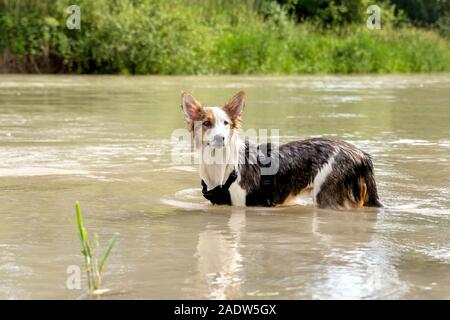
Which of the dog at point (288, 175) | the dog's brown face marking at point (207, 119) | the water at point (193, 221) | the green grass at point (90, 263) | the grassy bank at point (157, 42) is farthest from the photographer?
the grassy bank at point (157, 42)

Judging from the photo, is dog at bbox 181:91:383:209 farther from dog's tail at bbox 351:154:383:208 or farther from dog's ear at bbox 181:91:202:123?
dog's ear at bbox 181:91:202:123

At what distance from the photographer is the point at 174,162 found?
415 inches

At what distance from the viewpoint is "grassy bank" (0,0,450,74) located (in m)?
30.0

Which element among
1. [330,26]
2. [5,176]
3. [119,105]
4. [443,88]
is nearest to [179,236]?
[5,176]

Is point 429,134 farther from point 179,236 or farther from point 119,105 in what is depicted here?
point 179,236

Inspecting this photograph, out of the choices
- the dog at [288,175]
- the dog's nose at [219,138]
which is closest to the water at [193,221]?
the dog at [288,175]

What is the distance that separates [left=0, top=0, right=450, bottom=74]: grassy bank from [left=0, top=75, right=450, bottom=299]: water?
47.0ft

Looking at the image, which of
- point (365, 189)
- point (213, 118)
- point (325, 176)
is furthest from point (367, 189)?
point (213, 118)

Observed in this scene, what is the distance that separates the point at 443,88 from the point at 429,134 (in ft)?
44.5

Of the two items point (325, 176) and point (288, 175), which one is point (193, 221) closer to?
point (288, 175)

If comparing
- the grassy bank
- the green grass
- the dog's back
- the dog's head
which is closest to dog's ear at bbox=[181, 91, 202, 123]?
the dog's head

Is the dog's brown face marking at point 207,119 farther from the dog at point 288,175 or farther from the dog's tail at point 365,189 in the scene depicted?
the dog's tail at point 365,189

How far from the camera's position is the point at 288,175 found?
803 cm

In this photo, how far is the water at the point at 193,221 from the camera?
200 inches
